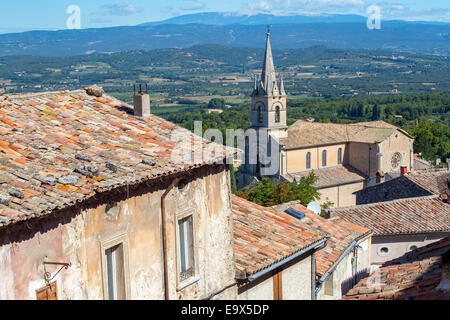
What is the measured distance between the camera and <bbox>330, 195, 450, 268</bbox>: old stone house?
77.2ft

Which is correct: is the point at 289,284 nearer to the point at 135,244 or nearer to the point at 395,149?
the point at 135,244

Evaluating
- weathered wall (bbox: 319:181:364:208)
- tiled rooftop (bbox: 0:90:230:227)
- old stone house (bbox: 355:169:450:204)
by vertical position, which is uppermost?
tiled rooftop (bbox: 0:90:230:227)

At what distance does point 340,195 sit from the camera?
178 feet

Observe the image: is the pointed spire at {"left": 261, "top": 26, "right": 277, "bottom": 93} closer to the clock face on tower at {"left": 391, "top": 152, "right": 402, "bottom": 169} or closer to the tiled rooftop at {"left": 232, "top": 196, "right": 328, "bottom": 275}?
the clock face on tower at {"left": 391, "top": 152, "right": 402, "bottom": 169}

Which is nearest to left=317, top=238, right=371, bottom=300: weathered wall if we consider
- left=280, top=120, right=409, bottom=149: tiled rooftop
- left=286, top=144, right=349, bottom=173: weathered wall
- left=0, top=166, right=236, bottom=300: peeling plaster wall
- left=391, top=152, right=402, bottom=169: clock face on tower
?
left=0, top=166, right=236, bottom=300: peeling plaster wall

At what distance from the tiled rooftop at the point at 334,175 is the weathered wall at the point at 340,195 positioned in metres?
0.47

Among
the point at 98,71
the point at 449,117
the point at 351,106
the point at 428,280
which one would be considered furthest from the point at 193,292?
the point at 98,71

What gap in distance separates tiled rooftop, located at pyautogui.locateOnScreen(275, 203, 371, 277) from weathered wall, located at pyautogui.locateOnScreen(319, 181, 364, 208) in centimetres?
3418

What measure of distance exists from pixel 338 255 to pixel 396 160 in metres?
45.5

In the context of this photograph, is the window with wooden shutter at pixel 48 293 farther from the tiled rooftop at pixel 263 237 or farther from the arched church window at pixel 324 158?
the arched church window at pixel 324 158

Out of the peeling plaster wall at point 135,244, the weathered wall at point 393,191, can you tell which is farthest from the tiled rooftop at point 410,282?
the weathered wall at point 393,191

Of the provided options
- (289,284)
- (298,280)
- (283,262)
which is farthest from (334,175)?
(283,262)
